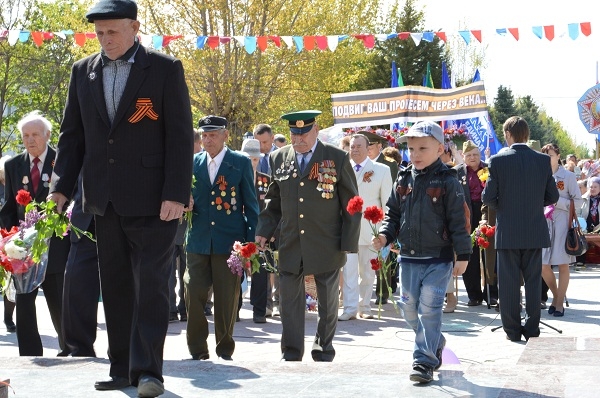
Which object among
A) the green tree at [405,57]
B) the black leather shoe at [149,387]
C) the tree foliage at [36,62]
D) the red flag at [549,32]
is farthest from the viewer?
the green tree at [405,57]

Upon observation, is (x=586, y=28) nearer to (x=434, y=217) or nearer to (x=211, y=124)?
(x=211, y=124)

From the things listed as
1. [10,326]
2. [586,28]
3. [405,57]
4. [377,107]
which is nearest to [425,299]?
[10,326]

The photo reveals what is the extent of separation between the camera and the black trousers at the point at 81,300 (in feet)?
26.6

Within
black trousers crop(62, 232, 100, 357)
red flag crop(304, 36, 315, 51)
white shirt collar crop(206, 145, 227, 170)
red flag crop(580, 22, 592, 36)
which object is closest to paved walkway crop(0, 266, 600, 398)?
black trousers crop(62, 232, 100, 357)

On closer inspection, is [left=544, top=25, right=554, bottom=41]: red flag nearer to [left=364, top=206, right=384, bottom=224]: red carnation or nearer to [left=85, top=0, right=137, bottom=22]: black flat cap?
[left=364, top=206, right=384, bottom=224]: red carnation

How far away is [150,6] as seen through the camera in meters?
36.4

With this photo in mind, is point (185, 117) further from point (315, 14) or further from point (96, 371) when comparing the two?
point (315, 14)

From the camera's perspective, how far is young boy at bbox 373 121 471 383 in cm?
684

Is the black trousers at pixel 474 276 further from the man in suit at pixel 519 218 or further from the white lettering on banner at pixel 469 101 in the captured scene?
the white lettering on banner at pixel 469 101

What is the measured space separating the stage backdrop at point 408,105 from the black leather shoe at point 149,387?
19.5 metres

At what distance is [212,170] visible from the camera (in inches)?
350

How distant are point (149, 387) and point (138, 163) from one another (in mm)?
1132

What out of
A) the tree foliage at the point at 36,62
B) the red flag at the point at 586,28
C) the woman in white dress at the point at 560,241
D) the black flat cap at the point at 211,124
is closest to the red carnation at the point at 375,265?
the black flat cap at the point at 211,124

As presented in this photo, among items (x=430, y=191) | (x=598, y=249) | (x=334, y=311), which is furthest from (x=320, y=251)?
(x=598, y=249)
